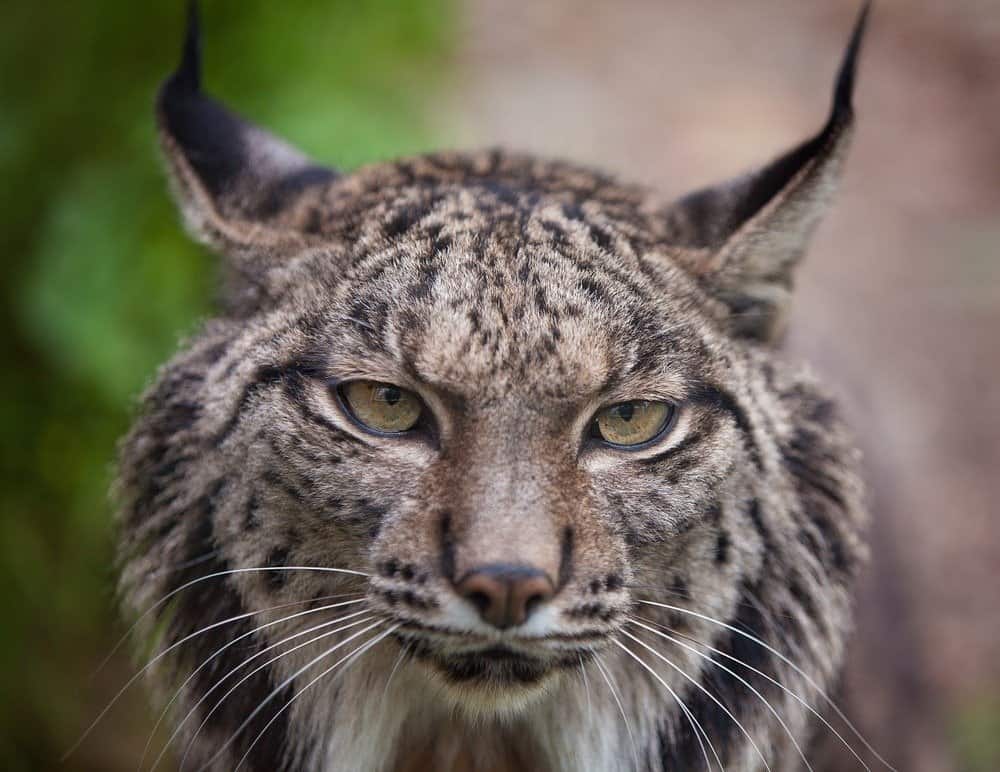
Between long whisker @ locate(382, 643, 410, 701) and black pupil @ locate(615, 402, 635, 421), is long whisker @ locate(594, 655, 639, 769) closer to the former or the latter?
long whisker @ locate(382, 643, 410, 701)

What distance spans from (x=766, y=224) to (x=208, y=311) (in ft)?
6.12

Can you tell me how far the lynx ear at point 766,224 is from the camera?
334cm

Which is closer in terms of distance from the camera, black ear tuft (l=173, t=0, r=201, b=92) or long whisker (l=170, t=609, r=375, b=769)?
long whisker (l=170, t=609, r=375, b=769)

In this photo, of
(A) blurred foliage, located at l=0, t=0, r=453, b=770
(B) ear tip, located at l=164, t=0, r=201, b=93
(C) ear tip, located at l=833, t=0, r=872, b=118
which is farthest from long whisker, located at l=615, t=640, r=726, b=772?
(A) blurred foliage, located at l=0, t=0, r=453, b=770

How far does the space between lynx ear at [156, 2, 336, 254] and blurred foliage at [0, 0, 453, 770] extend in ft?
5.78

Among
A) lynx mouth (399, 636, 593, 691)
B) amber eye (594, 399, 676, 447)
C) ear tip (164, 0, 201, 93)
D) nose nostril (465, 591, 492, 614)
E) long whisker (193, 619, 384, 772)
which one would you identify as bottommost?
long whisker (193, 619, 384, 772)

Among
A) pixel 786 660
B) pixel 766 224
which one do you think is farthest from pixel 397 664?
pixel 766 224

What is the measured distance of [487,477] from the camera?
116 inches

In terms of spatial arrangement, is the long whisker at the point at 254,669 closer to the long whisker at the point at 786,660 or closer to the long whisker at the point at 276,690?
the long whisker at the point at 276,690

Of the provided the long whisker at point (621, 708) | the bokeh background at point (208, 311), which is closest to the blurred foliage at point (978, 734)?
the bokeh background at point (208, 311)

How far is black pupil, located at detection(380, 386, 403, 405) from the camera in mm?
3148

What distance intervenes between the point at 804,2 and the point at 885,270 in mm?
5534

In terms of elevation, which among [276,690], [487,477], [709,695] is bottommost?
[276,690]

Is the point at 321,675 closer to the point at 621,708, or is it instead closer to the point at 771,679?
the point at 621,708
